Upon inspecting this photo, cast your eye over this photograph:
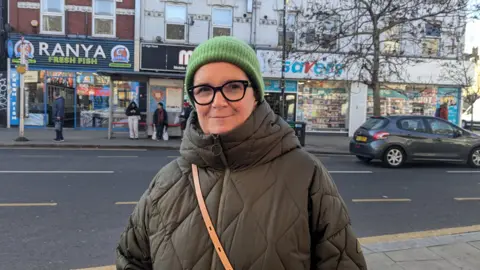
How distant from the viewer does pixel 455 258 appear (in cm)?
405

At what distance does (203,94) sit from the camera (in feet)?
5.24

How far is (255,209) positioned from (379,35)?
1698cm

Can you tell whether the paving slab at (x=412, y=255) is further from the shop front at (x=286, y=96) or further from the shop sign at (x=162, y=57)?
the shop sign at (x=162, y=57)

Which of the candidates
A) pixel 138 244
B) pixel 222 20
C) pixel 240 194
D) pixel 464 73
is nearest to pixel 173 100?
pixel 222 20

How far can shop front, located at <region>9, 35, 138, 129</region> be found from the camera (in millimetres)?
18844

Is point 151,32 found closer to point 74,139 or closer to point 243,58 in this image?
point 74,139

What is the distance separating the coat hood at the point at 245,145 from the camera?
4.95 feet

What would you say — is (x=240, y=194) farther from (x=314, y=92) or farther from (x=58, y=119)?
(x=314, y=92)

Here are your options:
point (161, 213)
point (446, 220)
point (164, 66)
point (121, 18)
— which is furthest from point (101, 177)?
point (121, 18)

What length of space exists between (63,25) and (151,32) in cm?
414

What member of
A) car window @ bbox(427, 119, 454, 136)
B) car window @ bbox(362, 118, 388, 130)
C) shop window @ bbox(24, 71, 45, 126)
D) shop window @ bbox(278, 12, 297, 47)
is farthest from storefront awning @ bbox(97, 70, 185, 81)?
car window @ bbox(427, 119, 454, 136)

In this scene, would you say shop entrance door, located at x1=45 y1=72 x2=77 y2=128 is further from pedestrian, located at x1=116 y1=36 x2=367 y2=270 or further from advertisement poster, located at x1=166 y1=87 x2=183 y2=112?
pedestrian, located at x1=116 y1=36 x2=367 y2=270

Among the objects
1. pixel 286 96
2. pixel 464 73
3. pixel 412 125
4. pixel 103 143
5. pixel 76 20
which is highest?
pixel 76 20

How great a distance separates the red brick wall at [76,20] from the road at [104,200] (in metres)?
9.35
